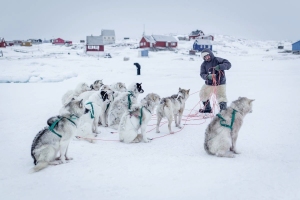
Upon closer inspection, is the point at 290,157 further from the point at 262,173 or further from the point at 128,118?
the point at 128,118

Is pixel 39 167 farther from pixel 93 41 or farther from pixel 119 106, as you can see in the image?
pixel 93 41

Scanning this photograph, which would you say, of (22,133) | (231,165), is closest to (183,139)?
(231,165)

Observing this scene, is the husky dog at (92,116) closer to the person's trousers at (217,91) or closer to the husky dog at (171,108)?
the husky dog at (171,108)

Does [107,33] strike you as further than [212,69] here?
Yes

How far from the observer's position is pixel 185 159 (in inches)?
169

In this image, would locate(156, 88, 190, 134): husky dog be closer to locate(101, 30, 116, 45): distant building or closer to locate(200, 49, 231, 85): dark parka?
locate(200, 49, 231, 85): dark parka

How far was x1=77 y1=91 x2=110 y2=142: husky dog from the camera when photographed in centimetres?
533

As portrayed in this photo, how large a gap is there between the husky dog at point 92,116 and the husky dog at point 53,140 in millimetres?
1087

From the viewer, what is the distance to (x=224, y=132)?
4.33m

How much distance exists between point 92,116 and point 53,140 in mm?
1682

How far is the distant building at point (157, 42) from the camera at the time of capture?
A: 52.5m

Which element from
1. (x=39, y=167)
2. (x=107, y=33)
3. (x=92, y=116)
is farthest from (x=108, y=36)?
(x=39, y=167)

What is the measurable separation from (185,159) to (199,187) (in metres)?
1.02

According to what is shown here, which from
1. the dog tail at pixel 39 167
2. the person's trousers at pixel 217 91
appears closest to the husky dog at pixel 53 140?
the dog tail at pixel 39 167
